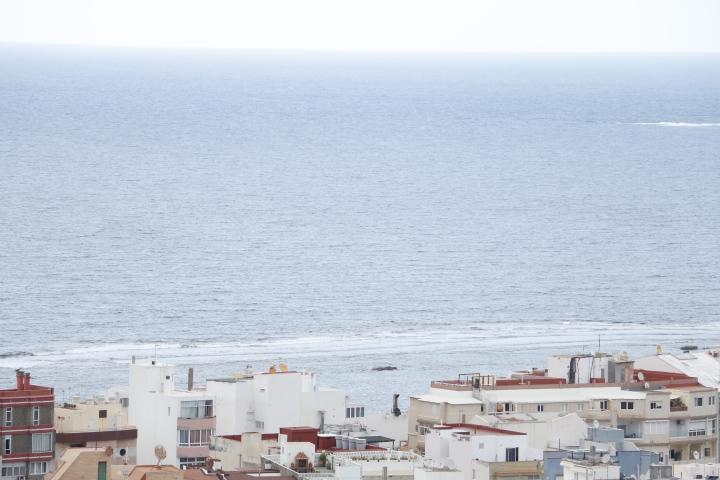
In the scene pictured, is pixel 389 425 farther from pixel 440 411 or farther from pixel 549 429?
pixel 549 429

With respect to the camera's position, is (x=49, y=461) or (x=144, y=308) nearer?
(x=49, y=461)

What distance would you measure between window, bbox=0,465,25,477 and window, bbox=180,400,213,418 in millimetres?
5262

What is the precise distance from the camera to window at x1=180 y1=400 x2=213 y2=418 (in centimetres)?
5975

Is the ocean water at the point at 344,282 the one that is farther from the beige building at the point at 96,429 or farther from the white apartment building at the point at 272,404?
the beige building at the point at 96,429

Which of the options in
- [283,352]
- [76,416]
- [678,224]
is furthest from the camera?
[678,224]

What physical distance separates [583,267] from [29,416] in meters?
94.1

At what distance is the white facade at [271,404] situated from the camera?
2437 inches

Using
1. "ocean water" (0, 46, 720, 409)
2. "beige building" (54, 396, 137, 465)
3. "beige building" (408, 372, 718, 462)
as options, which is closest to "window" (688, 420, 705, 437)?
"beige building" (408, 372, 718, 462)

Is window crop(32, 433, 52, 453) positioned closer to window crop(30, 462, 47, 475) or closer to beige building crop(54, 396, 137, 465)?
window crop(30, 462, 47, 475)

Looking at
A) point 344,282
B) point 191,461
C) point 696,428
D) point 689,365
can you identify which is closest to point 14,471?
point 191,461

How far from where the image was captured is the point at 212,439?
59.5 metres

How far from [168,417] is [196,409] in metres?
0.76

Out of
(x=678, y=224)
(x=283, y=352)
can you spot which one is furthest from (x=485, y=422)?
(x=678, y=224)

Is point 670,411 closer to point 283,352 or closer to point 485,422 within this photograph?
point 485,422
